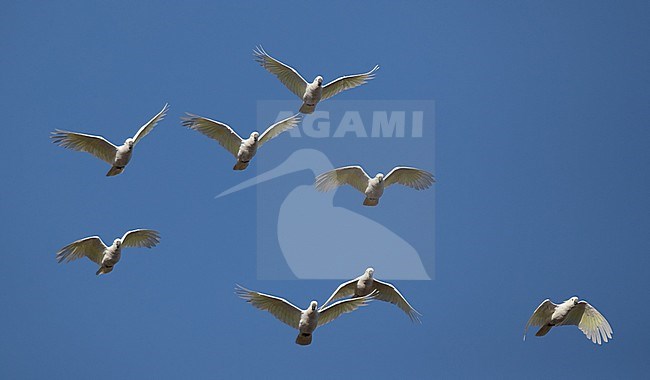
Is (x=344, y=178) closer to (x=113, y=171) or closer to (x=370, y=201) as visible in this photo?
(x=370, y=201)

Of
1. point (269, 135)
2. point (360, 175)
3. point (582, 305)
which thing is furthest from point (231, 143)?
point (582, 305)

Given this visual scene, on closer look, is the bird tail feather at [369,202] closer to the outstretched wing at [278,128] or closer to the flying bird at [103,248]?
the outstretched wing at [278,128]

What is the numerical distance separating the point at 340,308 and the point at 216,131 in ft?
15.8

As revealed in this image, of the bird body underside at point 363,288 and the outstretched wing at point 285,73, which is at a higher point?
the outstretched wing at point 285,73

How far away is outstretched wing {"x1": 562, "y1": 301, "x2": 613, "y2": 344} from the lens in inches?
1166

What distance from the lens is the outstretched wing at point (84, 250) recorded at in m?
30.1

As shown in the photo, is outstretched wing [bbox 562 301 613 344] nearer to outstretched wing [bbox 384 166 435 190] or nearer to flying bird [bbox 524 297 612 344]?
flying bird [bbox 524 297 612 344]

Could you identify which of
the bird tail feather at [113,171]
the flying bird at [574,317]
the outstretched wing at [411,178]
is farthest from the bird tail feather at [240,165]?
the flying bird at [574,317]

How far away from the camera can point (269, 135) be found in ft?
98.4

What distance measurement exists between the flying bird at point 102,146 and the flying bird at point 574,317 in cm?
946

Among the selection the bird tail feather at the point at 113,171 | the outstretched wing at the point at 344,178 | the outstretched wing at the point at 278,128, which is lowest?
the bird tail feather at the point at 113,171

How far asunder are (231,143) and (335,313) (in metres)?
4.44

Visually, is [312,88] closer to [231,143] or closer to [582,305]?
[231,143]

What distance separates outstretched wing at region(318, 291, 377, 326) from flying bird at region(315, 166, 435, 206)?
259 cm
